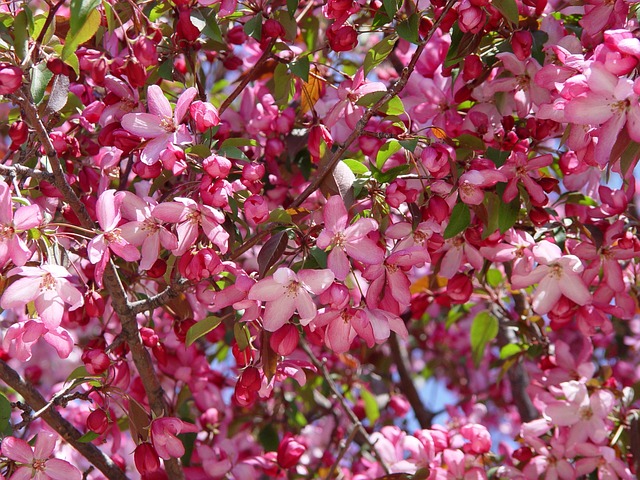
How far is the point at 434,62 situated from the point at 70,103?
2.62 ft

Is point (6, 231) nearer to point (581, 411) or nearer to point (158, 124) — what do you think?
point (158, 124)

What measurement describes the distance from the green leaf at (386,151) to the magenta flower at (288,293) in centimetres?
32

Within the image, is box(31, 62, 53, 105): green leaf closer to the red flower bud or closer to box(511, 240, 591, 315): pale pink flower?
the red flower bud

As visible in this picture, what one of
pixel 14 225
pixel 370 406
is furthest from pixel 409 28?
pixel 370 406

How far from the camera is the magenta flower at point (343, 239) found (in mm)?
1366

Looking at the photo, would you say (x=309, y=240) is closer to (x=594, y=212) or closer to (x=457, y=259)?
(x=457, y=259)

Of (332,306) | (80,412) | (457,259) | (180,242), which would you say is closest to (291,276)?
(332,306)

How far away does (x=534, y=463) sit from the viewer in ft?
6.29

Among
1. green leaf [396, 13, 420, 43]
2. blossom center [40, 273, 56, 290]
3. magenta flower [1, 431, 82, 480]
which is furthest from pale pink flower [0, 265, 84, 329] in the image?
green leaf [396, 13, 420, 43]

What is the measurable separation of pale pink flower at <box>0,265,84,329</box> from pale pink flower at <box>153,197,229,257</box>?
0.61 ft

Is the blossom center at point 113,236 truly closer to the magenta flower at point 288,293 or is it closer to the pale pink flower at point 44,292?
the pale pink flower at point 44,292

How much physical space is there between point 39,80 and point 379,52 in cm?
65

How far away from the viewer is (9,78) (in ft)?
4.38

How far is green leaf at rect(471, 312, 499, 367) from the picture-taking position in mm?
2254
